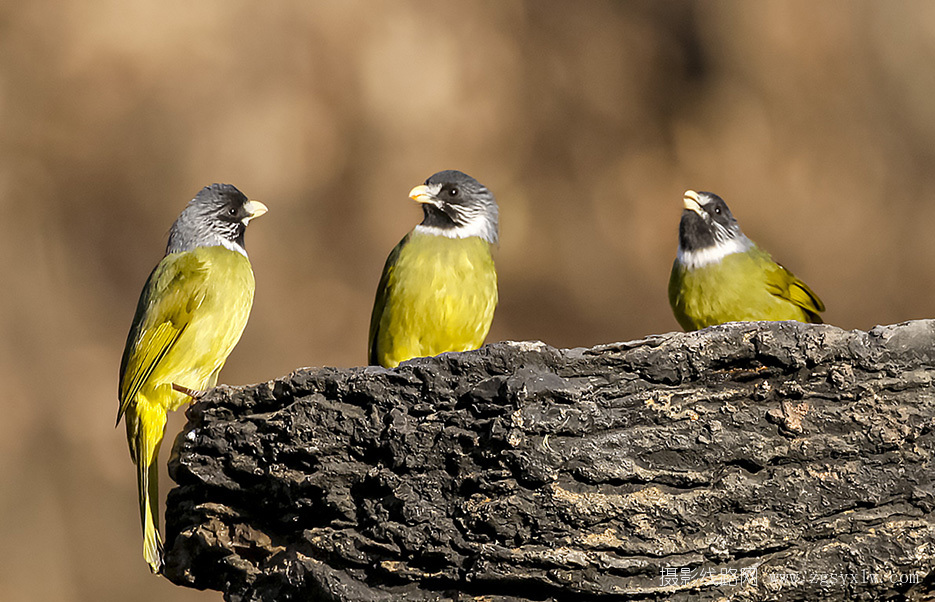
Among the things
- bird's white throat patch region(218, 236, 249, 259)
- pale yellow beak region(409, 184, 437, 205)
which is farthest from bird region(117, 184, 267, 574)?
pale yellow beak region(409, 184, 437, 205)

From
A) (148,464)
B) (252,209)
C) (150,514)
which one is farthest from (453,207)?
(150,514)

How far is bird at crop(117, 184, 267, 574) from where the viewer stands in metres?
3.97

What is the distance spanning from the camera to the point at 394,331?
4324 mm

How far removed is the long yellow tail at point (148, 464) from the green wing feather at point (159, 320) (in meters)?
0.09

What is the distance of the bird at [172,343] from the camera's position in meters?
3.97

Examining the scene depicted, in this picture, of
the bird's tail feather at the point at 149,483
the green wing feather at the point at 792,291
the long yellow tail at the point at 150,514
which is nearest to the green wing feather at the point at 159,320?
the bird's tail feather at the point at 149,483

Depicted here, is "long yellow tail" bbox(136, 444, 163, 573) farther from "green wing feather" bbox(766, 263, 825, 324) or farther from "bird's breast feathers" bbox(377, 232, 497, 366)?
"green wing feather" bbox(766, 263, 825, 324)

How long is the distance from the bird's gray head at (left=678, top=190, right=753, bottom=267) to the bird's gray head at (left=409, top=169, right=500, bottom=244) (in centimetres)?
99

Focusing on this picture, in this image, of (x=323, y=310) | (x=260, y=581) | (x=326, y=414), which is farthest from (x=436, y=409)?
(x=323, y=310)

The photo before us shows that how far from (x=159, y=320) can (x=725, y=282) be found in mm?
2625

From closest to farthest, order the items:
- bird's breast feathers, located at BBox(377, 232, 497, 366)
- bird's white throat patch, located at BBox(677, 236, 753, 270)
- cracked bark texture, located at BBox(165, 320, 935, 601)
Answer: cracked bark texture, located at BBox(165, 320, 935, 601), bird's breast feathers, located at BBox(377, 232, 497, 366), bird's white throat patch, located at BBox(677, 236, 753, 270)

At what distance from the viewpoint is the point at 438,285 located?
430 cm

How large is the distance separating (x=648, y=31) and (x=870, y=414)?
571 centimetres

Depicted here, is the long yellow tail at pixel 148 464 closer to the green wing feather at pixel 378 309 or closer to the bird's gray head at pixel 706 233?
the green wing feather at pixel 378 309
